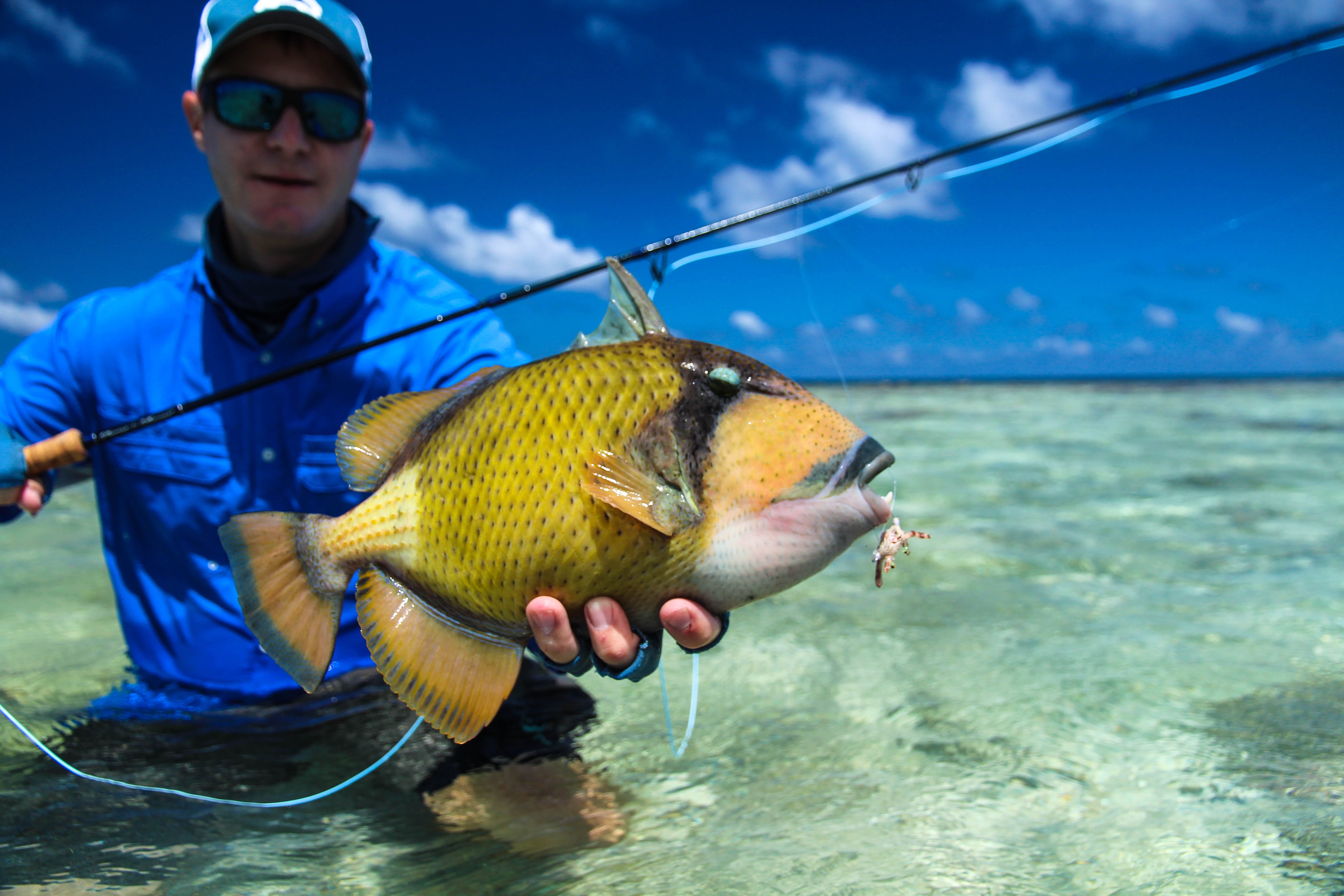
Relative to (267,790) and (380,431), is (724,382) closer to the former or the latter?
(380,431)

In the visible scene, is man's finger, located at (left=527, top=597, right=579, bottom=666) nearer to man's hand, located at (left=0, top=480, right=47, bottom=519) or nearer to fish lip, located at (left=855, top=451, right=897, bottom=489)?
fish lip, located at (left=855, top=451, right=897, bottom=489)

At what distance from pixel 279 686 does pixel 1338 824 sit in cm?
342

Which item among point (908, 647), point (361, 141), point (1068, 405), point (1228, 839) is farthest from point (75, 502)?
point (1068, 405)

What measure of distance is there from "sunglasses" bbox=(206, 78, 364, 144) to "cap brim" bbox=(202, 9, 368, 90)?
0.09m

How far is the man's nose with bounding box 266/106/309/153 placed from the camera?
2838 mm

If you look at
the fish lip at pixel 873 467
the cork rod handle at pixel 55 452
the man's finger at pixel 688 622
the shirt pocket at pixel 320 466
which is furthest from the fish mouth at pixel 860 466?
the cork rod handle at pixel 55 452

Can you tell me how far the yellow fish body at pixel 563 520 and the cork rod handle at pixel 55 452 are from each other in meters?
1.10

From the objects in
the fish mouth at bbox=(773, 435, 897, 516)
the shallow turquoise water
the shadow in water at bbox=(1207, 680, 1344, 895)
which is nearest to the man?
the shallow turquoise water

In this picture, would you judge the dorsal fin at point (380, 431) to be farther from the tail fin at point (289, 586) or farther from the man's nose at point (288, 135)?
the man's nose at point (288, 135)

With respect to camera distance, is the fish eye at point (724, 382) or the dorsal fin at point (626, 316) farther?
the dorsal fin at point (626, 316)

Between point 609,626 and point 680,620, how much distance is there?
5.7 inches

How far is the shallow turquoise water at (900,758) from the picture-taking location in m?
2.28

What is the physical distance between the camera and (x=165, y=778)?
9.28 feet

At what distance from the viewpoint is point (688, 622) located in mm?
1789
